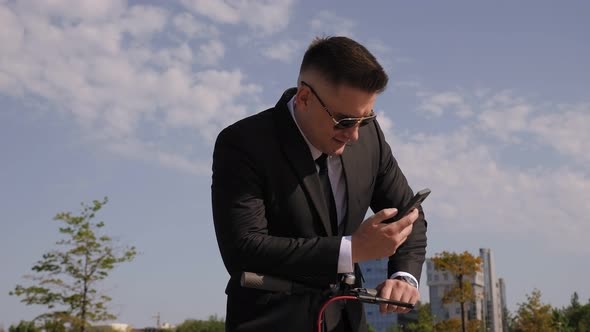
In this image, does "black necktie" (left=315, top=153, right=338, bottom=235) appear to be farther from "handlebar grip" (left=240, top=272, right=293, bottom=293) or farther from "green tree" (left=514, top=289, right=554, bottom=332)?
"green tree" (left=514, top=289, right=554, bottom=332)

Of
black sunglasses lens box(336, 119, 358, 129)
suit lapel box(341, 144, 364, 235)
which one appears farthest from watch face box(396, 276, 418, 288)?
black sunglasses lens box(336, 119, 358, 129)

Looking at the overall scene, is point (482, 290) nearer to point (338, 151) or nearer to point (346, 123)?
point (338, 151)

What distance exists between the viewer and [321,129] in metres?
3.93

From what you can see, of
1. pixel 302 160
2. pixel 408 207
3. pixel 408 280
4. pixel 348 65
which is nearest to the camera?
pixel 408 207

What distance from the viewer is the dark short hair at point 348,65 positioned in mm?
3756

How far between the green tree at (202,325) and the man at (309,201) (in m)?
94.7

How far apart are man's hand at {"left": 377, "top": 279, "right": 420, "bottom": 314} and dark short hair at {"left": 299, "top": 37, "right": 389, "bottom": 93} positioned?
1.01 meters

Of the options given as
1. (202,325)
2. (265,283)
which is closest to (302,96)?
(265,283)

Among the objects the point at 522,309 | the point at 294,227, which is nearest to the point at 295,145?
the point at 294,227

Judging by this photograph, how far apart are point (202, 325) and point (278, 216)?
325 ft

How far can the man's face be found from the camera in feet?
12.5

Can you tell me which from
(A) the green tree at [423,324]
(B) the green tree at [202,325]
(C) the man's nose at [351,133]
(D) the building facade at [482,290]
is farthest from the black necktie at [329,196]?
(D) the building facade at [482,290]

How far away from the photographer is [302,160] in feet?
12.8

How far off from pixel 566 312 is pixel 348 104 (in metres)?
108
